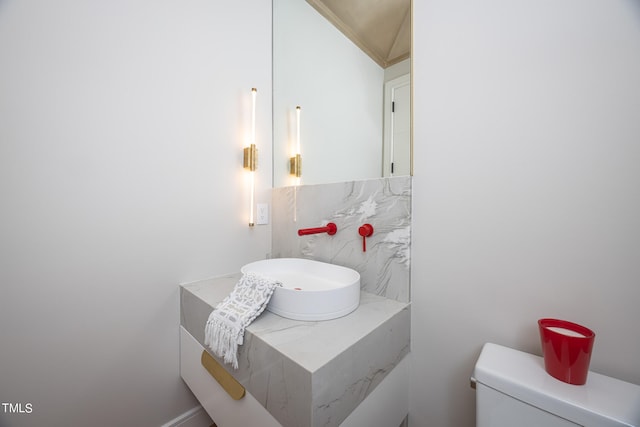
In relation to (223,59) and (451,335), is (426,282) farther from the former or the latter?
(223,59)

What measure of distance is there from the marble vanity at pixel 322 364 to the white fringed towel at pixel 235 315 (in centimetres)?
3

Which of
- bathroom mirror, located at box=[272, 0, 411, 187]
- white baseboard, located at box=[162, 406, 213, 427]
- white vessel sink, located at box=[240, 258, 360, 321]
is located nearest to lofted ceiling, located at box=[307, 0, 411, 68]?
bathroom mirror, located at box=[272, 0, 411, 187]

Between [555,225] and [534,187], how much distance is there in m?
0.12

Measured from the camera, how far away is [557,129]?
693 millimetres

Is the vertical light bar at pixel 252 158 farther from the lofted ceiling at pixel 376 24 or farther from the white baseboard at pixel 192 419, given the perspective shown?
the white baseboard at pixel 192 419

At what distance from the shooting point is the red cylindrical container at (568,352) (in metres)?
0.57

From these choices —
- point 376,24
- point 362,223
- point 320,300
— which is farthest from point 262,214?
point 376,24

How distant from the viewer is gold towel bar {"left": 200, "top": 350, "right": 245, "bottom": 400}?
2.72 ft

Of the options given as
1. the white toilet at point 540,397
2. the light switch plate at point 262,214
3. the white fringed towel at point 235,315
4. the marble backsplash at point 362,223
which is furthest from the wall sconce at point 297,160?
the white toilet at point 540,397

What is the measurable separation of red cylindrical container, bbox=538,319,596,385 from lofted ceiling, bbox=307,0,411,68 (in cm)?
106

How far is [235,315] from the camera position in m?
0.82

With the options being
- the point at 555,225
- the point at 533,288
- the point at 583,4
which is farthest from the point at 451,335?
the point at 583,4

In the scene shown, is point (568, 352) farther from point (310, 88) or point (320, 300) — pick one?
point (310, 88)

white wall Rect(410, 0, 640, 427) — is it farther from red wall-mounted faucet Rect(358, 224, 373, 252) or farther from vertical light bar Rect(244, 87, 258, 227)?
vertical light bar Rect(244, 87, 258, 227)
